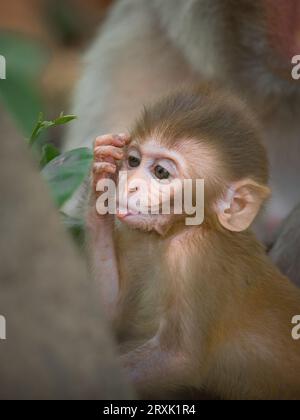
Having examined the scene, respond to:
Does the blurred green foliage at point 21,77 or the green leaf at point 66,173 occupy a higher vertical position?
the blurred green foliage at point 21,77

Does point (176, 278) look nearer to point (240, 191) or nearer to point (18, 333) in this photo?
point (240, 191)

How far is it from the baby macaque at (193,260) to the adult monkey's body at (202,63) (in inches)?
34.3

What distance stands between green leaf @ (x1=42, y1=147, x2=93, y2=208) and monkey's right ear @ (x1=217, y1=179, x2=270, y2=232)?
0.96 ft

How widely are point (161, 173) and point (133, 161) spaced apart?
9cm

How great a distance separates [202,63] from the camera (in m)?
3.15

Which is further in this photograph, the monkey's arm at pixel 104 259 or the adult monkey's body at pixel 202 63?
the adult monkey's body at pixel 202 63

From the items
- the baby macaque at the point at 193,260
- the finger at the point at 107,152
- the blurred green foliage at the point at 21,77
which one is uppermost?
the blurred green foliage at the point at 21,77

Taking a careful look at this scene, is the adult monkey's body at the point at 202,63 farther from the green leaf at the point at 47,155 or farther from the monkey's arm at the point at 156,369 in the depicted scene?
the monkey's arm at the point at 156,369

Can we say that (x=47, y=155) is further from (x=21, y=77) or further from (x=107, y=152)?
(x=21, y=77)

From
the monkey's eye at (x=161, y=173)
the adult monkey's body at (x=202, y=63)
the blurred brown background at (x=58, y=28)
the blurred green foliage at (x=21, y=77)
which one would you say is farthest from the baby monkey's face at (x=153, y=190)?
the blurred brown background at (x=58, y=28)

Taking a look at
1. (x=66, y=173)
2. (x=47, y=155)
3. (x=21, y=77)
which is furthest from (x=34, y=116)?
(x=66, y=173)

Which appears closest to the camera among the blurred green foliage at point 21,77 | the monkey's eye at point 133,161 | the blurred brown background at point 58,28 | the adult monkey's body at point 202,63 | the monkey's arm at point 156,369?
the monkey's arm at point 156,369

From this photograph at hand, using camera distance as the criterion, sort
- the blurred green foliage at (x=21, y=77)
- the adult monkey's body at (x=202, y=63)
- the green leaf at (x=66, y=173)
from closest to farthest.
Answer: the green leaf at (x=66, y=173) < the adult monkey's body at (x=202, y=63) < the blurred green foliage at (x=21, y=77)

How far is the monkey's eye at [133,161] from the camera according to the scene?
1970mm
